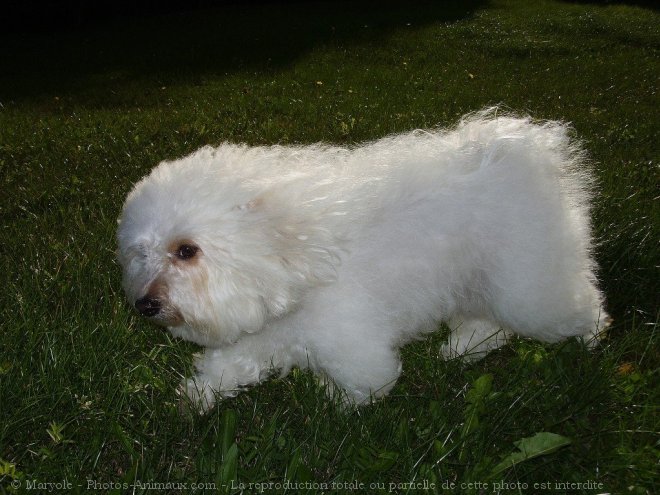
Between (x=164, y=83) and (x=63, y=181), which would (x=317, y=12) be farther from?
(x=63, y=181)

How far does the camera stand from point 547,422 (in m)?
2.54

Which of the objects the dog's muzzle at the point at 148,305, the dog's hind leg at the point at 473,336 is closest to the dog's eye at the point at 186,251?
the dog's muzzle at the point at 148,305

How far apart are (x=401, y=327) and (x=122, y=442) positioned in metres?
1.44

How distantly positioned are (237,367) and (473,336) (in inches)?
59.0

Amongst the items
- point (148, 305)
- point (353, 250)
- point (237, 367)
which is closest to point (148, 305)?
point (148, 305)

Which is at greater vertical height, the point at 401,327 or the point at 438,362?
the point at 401,327

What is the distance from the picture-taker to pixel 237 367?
10.3 feet

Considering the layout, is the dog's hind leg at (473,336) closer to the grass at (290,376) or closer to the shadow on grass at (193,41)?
the grass at (290,376)

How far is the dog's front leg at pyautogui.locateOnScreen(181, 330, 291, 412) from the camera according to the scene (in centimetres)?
305

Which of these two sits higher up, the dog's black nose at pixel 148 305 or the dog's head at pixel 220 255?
the dog's head at pixel 220 255

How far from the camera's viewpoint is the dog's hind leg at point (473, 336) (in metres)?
3.53

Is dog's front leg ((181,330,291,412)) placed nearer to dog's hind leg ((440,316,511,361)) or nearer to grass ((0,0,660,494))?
grass ((0,0,660,494))

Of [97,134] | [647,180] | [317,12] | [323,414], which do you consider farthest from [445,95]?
[317,12]

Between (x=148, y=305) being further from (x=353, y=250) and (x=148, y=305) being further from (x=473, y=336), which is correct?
(x=473, y=336)
